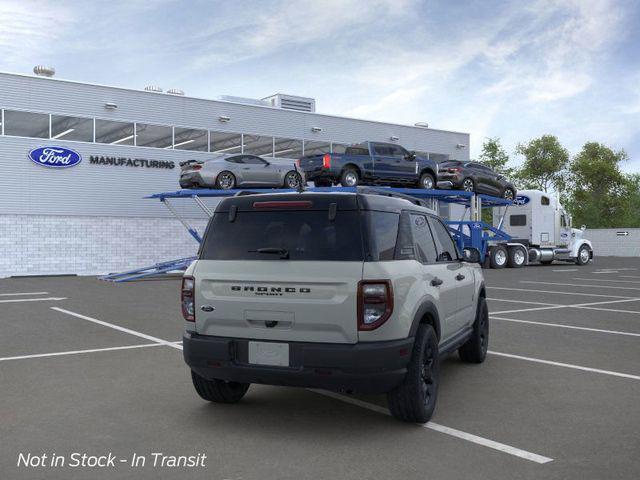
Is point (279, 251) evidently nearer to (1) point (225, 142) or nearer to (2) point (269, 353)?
(2) point (269, 353)

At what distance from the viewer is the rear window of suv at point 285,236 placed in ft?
16.1

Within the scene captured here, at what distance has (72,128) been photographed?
26.0 metres

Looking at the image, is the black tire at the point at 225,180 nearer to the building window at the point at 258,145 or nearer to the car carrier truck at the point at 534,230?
the building window at the point at 258,145

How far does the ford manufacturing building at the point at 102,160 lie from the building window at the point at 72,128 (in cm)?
4

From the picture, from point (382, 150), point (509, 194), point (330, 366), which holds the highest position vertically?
point (382, 150)

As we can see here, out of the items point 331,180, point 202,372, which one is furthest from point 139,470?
point 331,180

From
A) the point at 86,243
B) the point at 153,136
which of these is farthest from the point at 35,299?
the point at 153,136

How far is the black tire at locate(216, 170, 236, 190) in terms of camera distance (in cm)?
2295

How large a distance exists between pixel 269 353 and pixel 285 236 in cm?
90

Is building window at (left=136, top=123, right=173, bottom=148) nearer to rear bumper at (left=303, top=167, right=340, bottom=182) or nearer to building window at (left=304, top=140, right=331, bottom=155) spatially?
building window at (left=304, top=140, right=331, bottom=155)

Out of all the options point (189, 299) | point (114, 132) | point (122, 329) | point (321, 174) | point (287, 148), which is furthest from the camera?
point (287, 148)

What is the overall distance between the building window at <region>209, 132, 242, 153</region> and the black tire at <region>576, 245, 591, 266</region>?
17.1 metres

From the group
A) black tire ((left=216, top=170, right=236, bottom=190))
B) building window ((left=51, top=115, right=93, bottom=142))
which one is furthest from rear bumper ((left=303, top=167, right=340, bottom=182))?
building window ((left=51, top=115, right=93, bottom=142))

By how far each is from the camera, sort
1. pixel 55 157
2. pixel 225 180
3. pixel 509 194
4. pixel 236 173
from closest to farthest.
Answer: pixel 225 180
pixel 236 173
pixel 55 157
pixel 509 194
